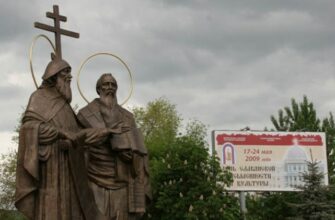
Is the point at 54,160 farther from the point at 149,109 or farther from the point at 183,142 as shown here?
the point at 149,109

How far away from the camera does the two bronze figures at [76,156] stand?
409 inches

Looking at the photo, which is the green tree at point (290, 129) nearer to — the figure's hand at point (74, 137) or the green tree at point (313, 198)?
the green tree at point (313, 198)

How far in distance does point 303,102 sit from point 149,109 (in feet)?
29.3

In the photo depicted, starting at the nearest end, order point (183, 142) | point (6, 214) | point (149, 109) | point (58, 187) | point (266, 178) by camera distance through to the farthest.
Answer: point (58, 187) → point (183, 142) → point (266, 178) → point (6, 214) → point (149, 109)

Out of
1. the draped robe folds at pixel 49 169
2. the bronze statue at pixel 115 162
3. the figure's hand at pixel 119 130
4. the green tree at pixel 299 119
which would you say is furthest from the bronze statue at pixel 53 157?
the green tree at pixel 299 119

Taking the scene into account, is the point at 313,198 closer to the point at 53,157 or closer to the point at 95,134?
the point at 95,134

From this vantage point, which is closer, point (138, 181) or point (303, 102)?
point (138, 181)

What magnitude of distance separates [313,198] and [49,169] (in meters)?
15.8

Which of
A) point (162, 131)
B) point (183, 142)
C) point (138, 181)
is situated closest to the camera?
point (138, 181)

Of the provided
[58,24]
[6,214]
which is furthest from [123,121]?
[6,214]

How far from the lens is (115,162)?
11.5 m

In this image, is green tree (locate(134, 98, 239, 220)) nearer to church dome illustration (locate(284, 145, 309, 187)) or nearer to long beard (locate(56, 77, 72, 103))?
church dome illustration (locate(284, 145, 309, 187))

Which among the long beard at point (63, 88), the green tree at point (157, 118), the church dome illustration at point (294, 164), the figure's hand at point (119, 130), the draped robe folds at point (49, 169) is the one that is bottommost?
the draped robe folds at point (49, 169)

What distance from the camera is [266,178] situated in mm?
30594
